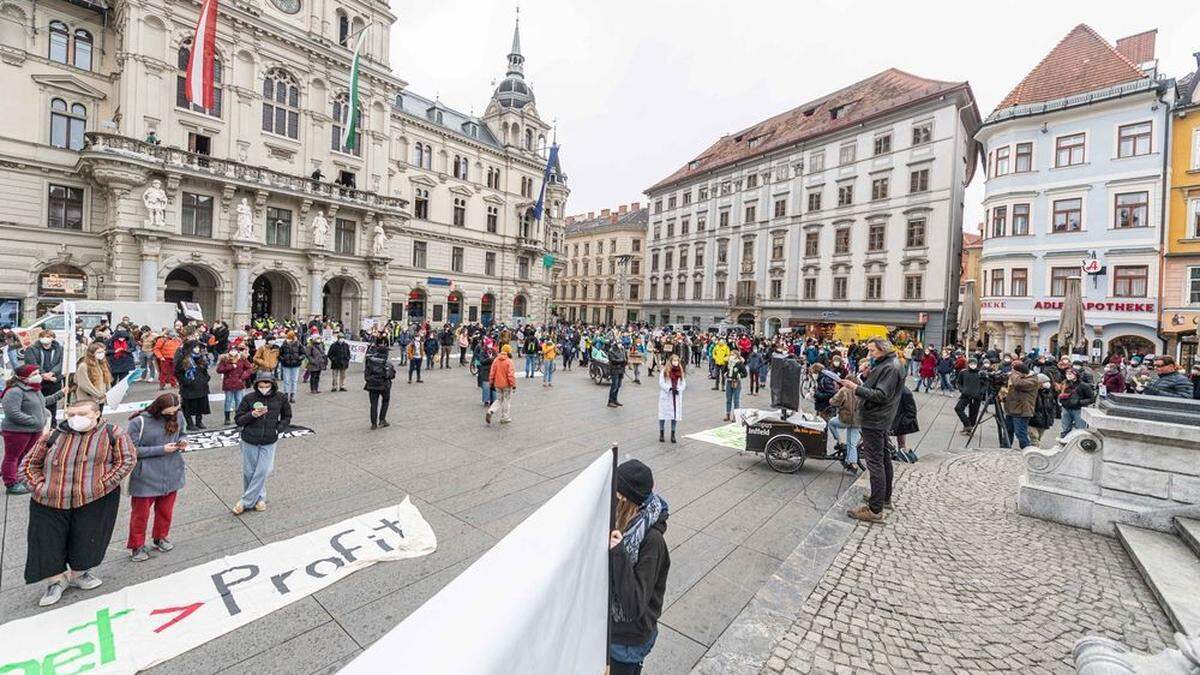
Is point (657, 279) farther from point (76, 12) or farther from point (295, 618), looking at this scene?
point (295, 618)

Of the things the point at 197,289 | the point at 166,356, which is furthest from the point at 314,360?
the point at 197,289

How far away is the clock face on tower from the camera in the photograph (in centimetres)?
3017

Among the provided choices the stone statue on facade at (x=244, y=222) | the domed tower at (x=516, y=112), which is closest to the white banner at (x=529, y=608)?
the stone statue on facade at (x=244, y=222)

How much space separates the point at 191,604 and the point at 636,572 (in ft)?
13.0

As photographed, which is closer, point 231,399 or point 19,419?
point 19,419

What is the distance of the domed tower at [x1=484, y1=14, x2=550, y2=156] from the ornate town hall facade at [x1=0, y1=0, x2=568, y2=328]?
6.18m

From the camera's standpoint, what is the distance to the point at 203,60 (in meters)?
22.0

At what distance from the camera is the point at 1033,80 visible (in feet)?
95.2

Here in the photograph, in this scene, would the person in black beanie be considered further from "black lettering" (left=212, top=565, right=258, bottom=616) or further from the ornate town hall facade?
the ornate town hall facade

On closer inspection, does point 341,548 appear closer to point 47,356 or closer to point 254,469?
point 254,469

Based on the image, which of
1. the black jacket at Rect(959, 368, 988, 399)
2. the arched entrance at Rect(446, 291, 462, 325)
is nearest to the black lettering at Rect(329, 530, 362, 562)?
the black jacket at Rect(959, 368, 988, 399)

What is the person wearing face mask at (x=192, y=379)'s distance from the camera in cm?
895

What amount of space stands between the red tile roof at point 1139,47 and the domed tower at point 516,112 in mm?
41385

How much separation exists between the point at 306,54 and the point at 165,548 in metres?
36.2
